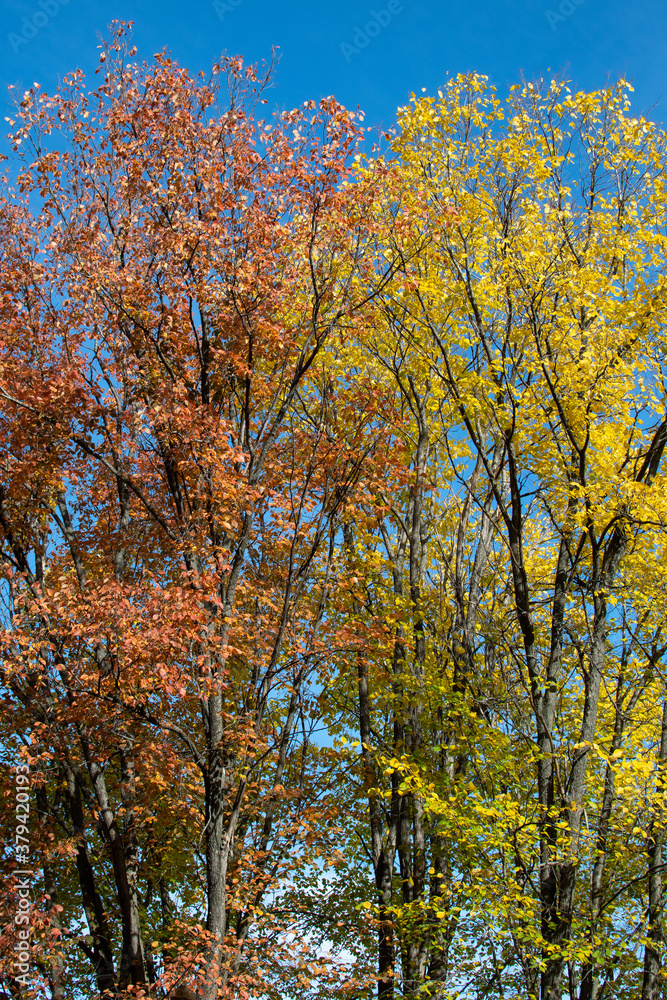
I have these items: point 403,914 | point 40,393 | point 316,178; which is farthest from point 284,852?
point 316,178

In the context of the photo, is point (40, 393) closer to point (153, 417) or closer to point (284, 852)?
point (153, 417)

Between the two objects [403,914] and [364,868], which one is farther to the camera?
[364,868]

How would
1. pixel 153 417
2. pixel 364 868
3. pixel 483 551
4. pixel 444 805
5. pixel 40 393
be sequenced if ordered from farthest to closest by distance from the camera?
pixel 364 868 < pixel 483 551 < pixel 40 393 < pixel 153 417 < pixel 444 805

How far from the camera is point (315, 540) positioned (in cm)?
1055

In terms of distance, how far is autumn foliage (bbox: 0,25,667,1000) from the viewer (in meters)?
9.62

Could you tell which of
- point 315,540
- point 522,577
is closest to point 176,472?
point 315,540

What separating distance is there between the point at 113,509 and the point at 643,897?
13038mm

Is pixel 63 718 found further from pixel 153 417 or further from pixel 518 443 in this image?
pixel 518 443

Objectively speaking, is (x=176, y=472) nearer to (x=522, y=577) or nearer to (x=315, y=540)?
(x=315, y=540)

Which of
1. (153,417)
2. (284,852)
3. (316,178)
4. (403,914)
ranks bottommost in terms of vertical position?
(403,914)

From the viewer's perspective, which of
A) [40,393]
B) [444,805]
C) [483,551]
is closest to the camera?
[444,805]

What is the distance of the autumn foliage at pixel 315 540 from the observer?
379 inches

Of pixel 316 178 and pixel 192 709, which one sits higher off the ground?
pixel 316 178

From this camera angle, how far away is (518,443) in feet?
42.1
